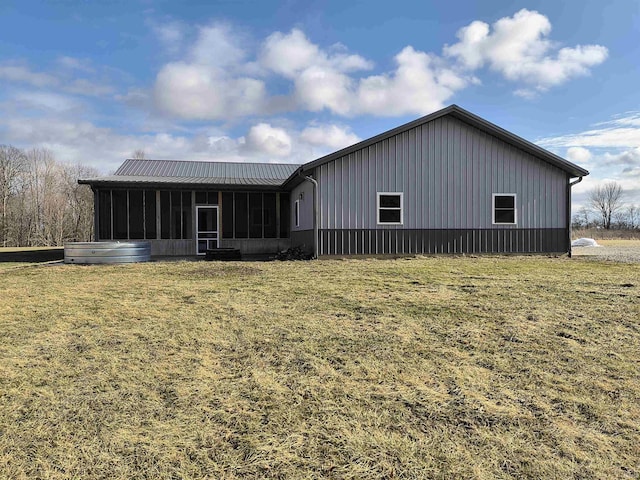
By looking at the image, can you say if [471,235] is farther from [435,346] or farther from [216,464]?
[216,464]

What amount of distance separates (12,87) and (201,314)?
2675 centimetres

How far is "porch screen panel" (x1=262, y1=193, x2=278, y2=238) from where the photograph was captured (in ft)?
55.8

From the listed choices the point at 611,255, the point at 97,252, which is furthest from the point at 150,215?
the point at 611,255

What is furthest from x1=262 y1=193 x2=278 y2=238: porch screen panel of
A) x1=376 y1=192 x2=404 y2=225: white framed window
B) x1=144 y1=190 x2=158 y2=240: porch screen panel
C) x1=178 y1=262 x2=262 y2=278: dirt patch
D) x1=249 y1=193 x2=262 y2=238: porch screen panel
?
x1=178 y1=262 x2=262 y2=278: dirt patch

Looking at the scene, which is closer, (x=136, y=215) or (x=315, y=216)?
(x=315, y=216)

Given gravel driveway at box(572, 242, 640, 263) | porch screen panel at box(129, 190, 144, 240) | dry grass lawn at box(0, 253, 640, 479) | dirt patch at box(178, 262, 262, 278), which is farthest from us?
porch screen panel at box(129, 190, 144, 240)

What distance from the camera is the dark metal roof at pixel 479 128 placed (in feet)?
42.0

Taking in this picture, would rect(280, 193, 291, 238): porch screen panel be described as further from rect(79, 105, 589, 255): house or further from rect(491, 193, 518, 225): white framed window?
A: rect(491, 193, 518, 225): white framed window

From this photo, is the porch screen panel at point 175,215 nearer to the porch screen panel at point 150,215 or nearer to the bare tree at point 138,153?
the porch screen panel at point 150,215

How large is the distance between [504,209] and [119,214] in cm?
1456

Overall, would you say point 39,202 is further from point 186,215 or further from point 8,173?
point 186,215

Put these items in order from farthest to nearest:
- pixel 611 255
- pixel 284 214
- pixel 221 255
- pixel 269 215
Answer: pixel 284 214
pixel 269 215
pixel 611 255
pixel 221 255

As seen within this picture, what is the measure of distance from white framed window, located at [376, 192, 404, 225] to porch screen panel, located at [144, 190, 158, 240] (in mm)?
8978

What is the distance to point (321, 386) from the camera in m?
3.14
